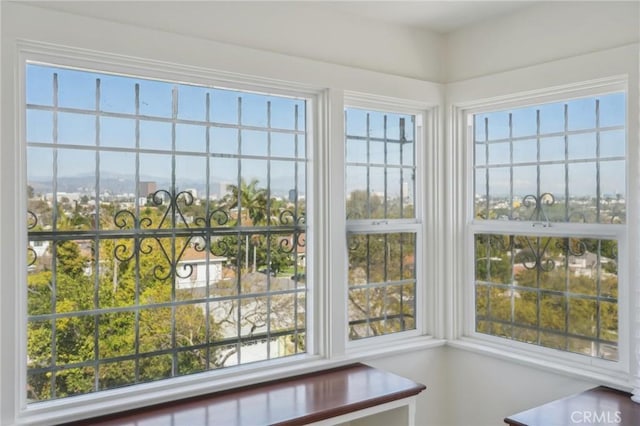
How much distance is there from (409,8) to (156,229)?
174 cm

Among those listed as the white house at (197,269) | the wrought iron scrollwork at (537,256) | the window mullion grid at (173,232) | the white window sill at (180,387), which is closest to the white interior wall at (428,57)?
the white window sill at (180,387)

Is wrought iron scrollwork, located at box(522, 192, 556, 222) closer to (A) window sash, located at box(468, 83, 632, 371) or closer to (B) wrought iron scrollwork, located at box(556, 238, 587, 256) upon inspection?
(A) window sash, located at box(468, 83, 632, 371)

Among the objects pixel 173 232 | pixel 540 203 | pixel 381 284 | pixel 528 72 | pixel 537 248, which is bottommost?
pixel 381 284

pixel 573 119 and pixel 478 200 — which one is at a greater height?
pixel 573 119

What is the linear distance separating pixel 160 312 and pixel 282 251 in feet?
2.26

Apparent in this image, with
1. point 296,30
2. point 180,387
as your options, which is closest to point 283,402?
point 180,387

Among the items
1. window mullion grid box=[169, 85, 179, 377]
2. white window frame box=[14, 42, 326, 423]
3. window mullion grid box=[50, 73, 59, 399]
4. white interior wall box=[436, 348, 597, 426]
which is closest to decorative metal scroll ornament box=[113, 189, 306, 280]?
window mullion grid box=[169, 85, 179, 377]

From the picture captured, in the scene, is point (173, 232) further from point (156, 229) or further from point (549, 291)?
point (549, 291)

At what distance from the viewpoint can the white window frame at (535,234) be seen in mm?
2451

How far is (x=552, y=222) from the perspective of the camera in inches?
109

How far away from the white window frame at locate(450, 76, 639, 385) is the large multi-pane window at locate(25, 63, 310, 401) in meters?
1.04

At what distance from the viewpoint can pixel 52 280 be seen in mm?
2111

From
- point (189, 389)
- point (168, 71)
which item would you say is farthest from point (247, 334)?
point (168, 71)

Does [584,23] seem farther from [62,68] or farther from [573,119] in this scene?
[62,68]
